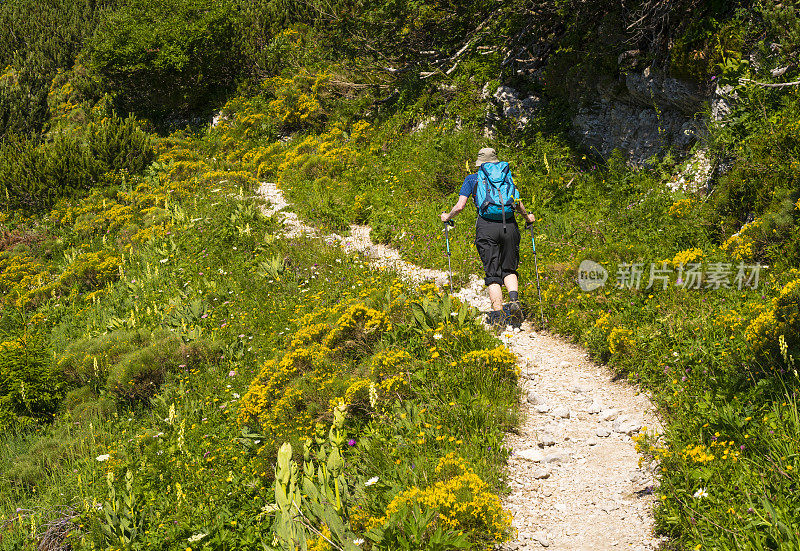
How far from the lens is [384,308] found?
695 cm

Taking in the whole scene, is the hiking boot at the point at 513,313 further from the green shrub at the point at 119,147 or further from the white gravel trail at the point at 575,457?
the green shrub at the point at 119,147

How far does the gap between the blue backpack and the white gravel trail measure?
4.89ft

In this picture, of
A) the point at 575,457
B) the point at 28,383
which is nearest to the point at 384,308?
the point at 575,457

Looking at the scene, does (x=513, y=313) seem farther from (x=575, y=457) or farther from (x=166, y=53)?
(x=166, y=53)

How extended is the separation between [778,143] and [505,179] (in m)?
3.23

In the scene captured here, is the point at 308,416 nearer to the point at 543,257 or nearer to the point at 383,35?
the point at 543,257

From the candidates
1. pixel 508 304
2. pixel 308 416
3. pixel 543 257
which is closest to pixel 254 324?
pixel 308 416

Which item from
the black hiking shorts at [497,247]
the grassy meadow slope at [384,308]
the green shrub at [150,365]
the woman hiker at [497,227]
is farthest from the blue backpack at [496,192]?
the green shrub at [150,365]

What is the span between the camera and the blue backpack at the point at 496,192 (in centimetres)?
695

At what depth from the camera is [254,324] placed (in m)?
8.27

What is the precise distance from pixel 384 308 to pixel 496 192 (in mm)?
1929

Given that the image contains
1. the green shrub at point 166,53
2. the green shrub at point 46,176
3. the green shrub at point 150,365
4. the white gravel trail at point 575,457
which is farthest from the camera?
the green shrub at point 166,53

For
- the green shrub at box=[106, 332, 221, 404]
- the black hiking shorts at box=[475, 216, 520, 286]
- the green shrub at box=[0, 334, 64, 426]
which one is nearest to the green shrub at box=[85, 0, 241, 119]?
the green shrub at box=[0, 334, 64, 426]

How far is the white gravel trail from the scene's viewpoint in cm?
390
